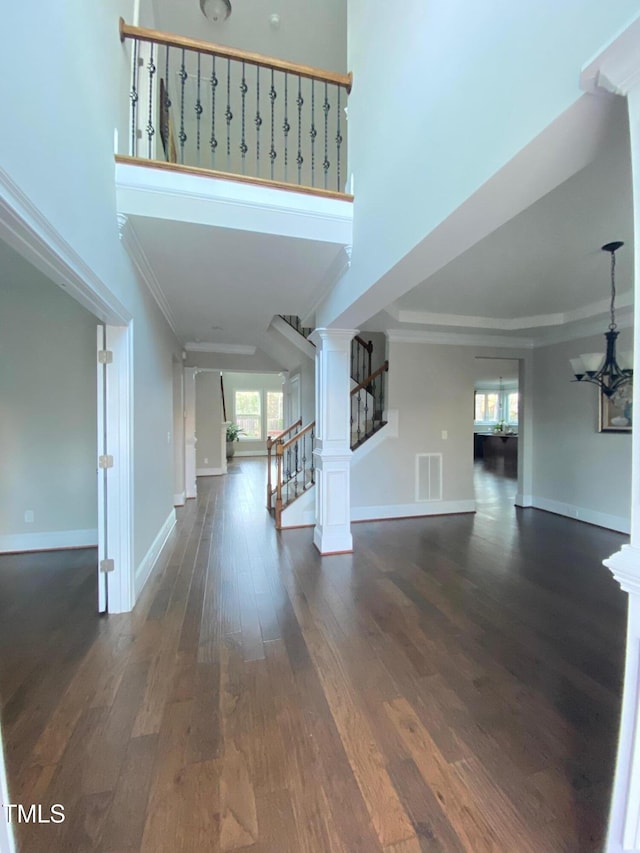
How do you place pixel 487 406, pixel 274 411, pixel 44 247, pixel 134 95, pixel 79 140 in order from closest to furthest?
pixel 44 247, pixel 79 140, pixel 134 95, pixel 274 411, pixel 487 406

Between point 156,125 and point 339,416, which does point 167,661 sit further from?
point 156,125

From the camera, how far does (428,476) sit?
4.98 m

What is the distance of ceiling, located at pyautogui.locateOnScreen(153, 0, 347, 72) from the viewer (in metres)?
3.43

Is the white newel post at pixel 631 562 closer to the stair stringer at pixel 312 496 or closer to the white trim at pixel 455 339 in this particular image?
the stair stringer at pixel 312 496

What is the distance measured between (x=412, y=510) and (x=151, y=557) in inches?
127

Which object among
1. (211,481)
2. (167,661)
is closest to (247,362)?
(211,481)

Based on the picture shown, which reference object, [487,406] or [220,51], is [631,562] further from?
[487,406]

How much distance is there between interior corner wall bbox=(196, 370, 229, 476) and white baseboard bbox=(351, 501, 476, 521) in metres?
4.51

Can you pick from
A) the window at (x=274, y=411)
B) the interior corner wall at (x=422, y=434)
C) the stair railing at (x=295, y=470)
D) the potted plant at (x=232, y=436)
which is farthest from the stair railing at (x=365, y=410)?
the window at (x=274, y=411)

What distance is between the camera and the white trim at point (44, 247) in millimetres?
1126

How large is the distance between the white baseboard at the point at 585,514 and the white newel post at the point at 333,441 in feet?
10.8

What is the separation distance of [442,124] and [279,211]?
4.01ft

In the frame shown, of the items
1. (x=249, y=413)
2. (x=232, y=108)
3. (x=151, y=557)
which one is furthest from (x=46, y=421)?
(x=249, y=413)

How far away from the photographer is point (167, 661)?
6.61 ft
